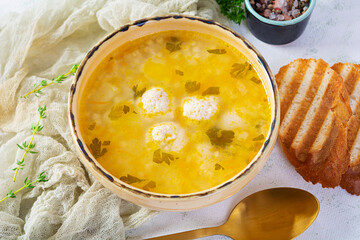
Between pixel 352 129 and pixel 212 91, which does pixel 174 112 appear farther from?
pixel 352 129

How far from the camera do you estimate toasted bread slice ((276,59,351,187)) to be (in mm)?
1902

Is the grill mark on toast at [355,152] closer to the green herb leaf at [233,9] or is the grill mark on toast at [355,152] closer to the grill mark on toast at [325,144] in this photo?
the grill mark on toast at [325,144]

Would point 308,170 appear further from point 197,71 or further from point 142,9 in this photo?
point 142,9

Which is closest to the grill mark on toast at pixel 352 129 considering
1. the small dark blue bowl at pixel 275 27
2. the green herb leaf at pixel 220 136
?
the small dark blue bowl at pixel 275 27

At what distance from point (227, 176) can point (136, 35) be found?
617 mm

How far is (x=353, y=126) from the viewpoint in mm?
1971

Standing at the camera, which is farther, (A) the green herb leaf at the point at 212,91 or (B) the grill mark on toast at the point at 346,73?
(B) the grill mark on toast at the point at 346,73

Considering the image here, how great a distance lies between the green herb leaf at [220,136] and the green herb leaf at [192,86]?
16 centimetres

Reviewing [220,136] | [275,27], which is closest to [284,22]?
[275,27]

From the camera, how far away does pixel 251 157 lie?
1.64 metres

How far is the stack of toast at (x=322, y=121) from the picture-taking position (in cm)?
191

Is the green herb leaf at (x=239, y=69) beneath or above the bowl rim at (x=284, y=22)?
above

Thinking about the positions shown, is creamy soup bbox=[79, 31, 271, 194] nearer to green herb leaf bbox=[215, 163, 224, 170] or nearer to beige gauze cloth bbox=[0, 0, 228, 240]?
green herb leaf bbox=[215, 163, 224, 170]

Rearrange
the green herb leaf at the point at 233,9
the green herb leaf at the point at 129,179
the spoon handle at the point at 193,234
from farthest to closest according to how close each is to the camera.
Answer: the green herb leaf at the point at 233,9
the spoon handle at the point at 193,234
the green herb leaf at the point at 129,179
